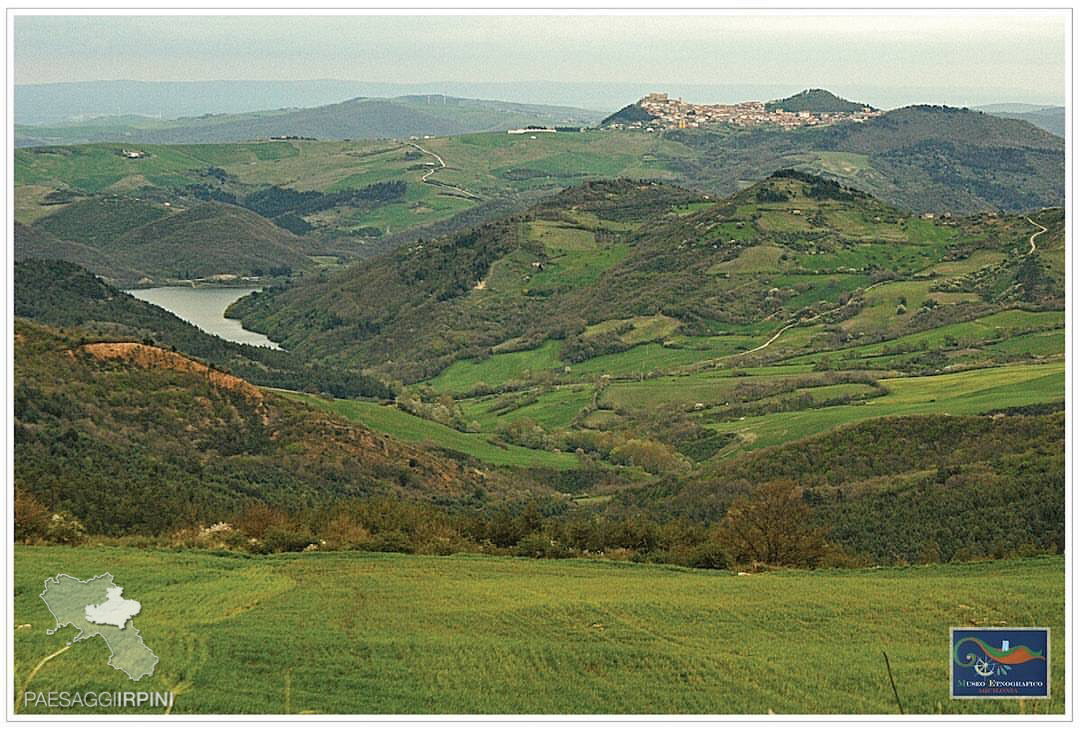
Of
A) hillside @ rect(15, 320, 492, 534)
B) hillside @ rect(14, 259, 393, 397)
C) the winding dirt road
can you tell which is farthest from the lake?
the winding dirt road

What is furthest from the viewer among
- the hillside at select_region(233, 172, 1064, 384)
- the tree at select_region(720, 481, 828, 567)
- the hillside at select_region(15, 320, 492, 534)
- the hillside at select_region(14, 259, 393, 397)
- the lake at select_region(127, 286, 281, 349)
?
the lake at select_region(127, 286, 281, 349)

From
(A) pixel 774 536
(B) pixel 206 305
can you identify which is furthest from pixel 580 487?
(B) pixel 206 305

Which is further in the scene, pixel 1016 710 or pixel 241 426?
pixel 241 426

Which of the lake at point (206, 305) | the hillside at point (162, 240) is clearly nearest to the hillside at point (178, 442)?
the lake at point (206, 305)

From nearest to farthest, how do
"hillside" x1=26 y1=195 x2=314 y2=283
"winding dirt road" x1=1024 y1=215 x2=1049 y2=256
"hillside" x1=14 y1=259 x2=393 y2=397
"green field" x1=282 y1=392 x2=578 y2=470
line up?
1. "green field" x1=282 y1=392 x2=578 y2=470
2. "hillside" x1=14 y1=259 x2=393 y2=397
3. "winding dirt road" x1=1024 y1=215 x2=1049 y2=256
4. "hillside" x1=26 y1=195 x2=314 y2=283

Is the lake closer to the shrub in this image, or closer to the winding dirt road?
the winding dirt road

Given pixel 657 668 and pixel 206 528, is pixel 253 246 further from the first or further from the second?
pixel 657 668
